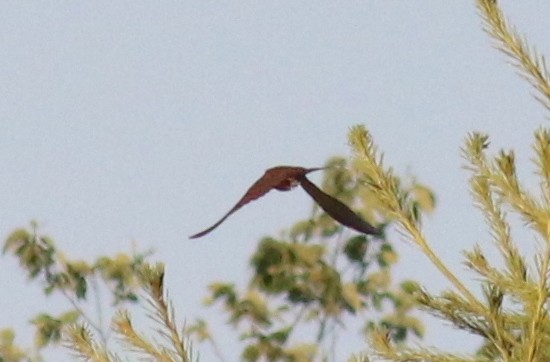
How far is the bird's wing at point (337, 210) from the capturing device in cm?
263

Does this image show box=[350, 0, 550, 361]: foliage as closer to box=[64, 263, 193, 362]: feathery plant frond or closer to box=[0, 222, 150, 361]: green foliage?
box=[64, 263, 193, 362]: feathery plant frond

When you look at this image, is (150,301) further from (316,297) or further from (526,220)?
(316,297)

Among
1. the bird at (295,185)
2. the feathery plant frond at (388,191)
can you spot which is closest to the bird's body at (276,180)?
the bird at (295,185)

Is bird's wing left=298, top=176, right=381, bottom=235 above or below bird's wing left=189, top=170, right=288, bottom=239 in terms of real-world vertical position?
below

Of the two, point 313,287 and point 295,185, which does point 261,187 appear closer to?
point 295,185

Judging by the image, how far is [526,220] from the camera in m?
2.82

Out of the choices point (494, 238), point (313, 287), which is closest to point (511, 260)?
point (494, 238)

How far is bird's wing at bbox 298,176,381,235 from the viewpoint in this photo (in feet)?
8.62

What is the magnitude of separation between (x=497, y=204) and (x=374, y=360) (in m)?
0.46

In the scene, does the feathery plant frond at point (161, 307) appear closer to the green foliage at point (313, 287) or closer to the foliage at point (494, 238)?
the foliage at point (494, 238)

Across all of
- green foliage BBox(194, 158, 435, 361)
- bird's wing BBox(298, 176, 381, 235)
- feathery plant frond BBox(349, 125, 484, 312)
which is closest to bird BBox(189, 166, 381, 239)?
bird's wing BBox(298, 176, 381, 235)

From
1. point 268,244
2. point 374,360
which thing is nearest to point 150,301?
point 374,360

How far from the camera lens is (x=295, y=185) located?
8.55 feet

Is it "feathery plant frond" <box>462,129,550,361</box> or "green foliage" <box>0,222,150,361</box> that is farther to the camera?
"green foliage" <box>0,222,150,361</box>
